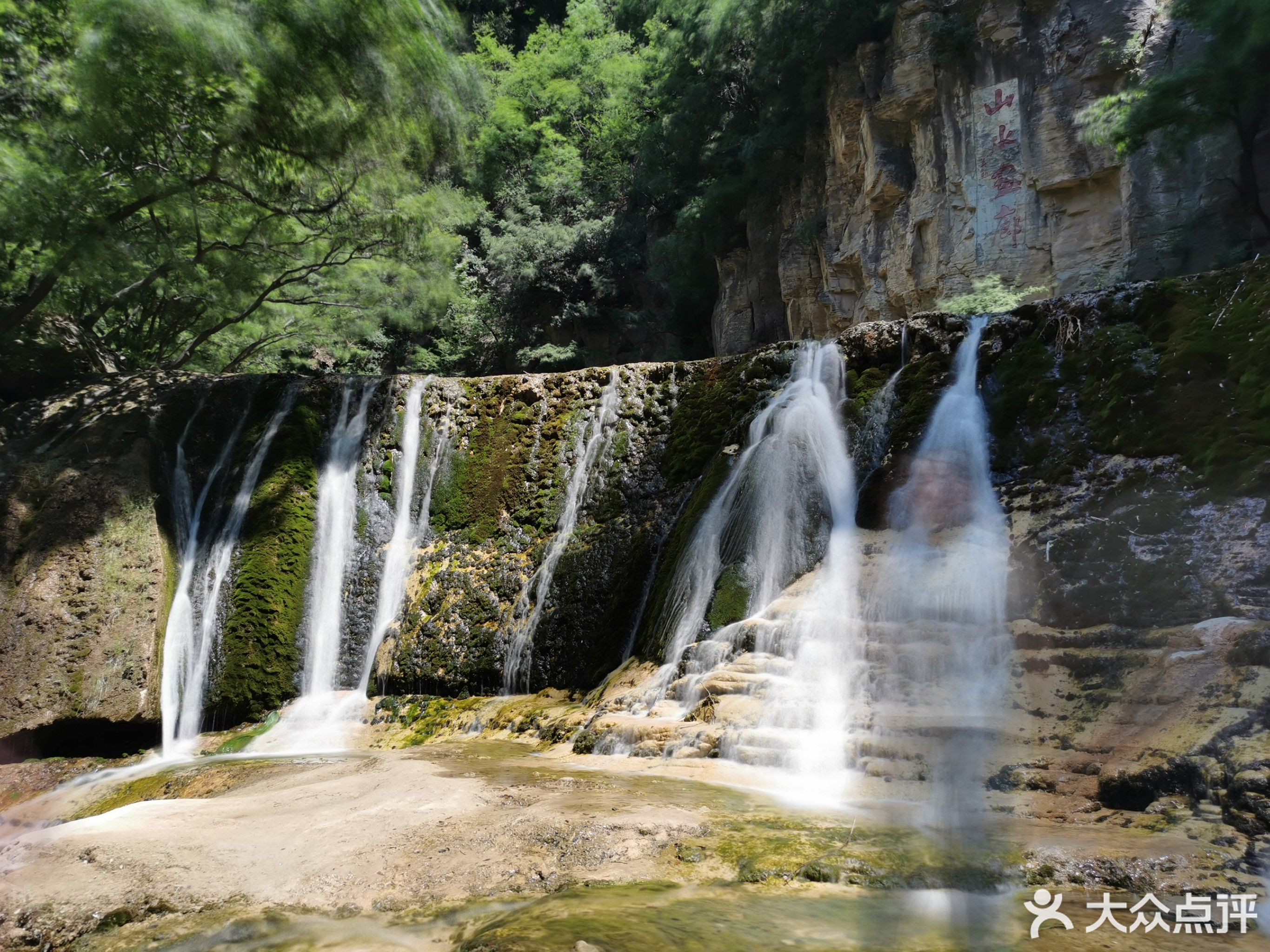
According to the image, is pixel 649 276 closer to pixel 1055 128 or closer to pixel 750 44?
pixel 750 44

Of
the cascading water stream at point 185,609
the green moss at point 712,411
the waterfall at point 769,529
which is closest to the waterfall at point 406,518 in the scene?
the cascading water stream at point 185,609

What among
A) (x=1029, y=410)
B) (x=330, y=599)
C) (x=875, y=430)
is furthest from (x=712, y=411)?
(x=330, y=599)

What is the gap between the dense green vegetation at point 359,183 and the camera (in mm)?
8430

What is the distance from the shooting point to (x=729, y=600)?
7.24m

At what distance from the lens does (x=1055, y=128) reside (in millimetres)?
13102

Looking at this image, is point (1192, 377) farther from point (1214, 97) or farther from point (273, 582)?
point (273, 582)

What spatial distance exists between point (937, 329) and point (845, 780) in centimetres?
540

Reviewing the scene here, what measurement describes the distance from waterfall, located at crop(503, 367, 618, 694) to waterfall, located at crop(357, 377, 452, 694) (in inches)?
62.6

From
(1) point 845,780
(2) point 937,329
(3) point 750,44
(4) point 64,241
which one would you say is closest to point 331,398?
(4) point 64,241

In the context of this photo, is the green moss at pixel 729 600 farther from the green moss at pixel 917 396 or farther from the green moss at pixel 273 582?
the green moss at pixel 273 582

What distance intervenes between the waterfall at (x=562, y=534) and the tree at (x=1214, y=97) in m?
7.35

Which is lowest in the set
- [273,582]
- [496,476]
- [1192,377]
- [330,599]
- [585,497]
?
[330,599]

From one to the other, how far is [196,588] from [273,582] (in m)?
0.85

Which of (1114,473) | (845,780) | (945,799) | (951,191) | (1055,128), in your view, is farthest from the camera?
(951,191)
